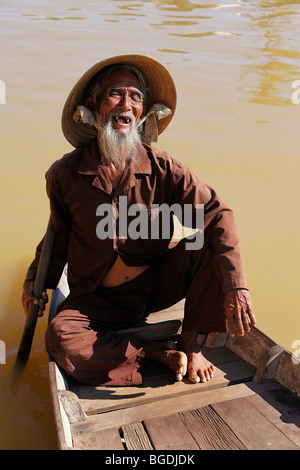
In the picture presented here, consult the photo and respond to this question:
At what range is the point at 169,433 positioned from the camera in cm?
218

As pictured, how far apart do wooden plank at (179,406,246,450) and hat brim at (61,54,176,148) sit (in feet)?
4.78

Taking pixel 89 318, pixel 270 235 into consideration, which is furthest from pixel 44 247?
pixel 270 235

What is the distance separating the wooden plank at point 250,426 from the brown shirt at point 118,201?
613mm

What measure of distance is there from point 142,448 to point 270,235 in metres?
2.96

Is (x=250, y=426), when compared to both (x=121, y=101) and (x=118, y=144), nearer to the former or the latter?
(x=118, y=144)

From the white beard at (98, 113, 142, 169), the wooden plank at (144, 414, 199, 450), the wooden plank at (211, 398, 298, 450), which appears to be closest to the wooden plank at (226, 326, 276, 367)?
the wooden plank at (211, 398, 298, 450)

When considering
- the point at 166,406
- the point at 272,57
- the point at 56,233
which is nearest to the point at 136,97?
the point at 56,233

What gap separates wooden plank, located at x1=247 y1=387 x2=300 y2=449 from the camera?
2205 mm

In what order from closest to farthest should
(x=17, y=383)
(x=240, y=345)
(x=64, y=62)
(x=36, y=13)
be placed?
(x=240, y=345) < (x=17, y=383) < (x=64, y=62) < (x=36, y=13)

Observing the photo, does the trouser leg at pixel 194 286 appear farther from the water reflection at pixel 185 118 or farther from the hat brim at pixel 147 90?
the water reflection at pixel 185 118

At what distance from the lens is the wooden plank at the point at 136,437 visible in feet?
6.91

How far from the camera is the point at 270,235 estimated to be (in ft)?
15.5

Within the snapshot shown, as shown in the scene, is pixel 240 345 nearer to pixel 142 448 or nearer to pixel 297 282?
pixel 142 448

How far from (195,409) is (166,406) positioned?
127 mm
